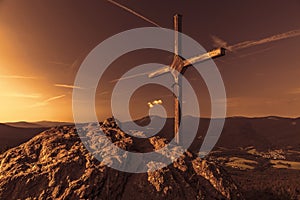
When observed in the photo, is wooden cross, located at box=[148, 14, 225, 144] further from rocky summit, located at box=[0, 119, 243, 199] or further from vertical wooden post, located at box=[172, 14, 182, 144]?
rocky summit, located at box=[0, 119, 243, 199]

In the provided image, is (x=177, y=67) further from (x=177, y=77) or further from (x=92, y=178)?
(x=92, y=178)

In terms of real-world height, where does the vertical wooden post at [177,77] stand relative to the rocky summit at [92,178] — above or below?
above

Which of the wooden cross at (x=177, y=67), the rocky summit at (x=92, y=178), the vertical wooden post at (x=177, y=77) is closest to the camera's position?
Result: the rocky summit at (x=92, y=178)

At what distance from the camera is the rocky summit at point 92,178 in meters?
5.66

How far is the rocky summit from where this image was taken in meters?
5.66

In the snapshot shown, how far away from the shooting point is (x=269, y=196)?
759 centimetres

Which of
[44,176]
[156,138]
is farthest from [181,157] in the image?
[44,176]

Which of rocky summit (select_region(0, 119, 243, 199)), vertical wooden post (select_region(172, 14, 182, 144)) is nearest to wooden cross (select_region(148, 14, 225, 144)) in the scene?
vertical wooden post (select_region(172, 14, 182, 144))

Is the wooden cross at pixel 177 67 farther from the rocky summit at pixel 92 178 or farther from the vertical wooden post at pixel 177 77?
the rocky summit at pixel 92 178

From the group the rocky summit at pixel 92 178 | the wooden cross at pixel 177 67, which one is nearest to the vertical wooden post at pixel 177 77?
the wooden cross at pixel 177 67

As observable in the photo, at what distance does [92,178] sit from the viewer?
18.7 ft

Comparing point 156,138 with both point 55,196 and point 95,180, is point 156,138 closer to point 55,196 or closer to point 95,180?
point 95,180

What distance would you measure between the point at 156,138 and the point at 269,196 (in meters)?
4.02

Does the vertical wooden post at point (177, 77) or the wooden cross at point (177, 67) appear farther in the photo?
the vertical wooden post at point (177, 77)
